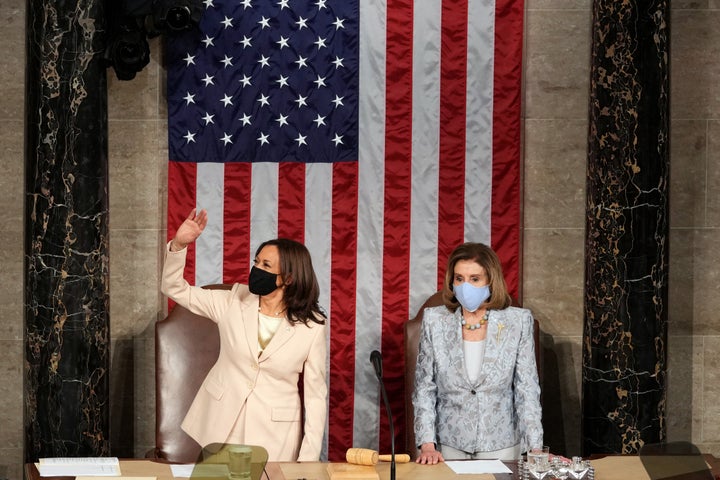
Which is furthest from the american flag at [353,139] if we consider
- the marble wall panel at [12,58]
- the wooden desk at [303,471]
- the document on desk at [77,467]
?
the document on desk at [77,467]

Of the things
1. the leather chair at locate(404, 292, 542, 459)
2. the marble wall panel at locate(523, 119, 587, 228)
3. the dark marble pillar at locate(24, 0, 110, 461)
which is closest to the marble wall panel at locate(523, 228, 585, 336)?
the marble wall panel at locate(523, 119, 587, 228)

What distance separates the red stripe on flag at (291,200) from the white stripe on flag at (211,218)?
1.16ft

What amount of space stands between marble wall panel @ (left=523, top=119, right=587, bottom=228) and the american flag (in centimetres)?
16

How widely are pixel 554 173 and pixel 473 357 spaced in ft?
6.30

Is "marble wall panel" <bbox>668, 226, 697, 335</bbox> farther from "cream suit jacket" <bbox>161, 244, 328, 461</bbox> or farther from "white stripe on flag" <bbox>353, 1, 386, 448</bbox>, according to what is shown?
"cream suit jacket" <bbox>161, 244, 328, 461</bbox>

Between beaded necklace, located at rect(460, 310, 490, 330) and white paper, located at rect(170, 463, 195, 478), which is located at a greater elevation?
beaded necklace, located at rect(460, 310, 490, 330)

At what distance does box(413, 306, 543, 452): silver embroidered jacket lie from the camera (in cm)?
450

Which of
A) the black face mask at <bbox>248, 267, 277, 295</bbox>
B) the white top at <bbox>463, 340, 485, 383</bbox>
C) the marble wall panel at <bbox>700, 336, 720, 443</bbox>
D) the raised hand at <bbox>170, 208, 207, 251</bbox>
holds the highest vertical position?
the raised hand at <bbox>170, 208, 207, 251</bbox>

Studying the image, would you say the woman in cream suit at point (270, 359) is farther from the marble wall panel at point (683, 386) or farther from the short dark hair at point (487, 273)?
the marble wall panel at point (683, 386)

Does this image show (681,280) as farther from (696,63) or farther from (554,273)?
(696,63)

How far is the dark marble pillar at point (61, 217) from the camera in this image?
530 centimetres

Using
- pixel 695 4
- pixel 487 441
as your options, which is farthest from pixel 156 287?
pixel 695 4

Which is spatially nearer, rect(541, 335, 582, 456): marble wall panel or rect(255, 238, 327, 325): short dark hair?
rect(255, 238, 327, 325): short dark hair

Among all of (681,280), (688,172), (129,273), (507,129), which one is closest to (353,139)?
(507,129)
